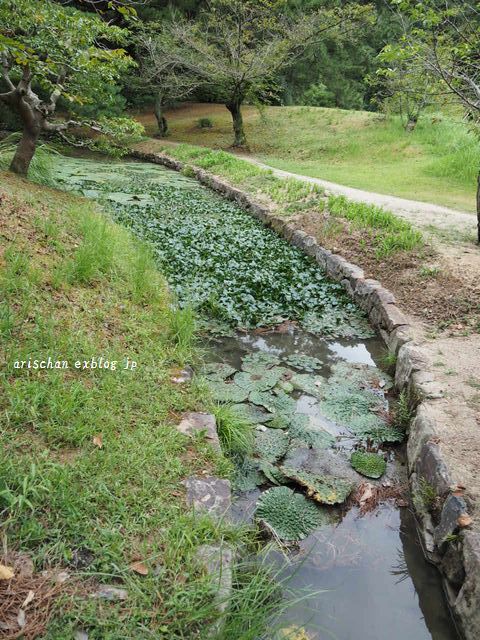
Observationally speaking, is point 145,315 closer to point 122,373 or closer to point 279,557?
point 122,373

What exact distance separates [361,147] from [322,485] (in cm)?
1605

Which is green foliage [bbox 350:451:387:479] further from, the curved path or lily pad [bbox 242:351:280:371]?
the curved path

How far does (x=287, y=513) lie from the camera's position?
282cm

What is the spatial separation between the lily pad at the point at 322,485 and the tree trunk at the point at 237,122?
17237mm

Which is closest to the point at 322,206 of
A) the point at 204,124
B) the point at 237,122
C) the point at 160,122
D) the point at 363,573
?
the point at 363,573

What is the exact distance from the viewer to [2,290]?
3383 mm

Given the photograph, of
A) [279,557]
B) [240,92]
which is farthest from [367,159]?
[279,557]

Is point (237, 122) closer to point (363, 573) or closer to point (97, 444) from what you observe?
point (97, 444)

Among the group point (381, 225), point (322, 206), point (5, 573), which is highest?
point (322, 206)

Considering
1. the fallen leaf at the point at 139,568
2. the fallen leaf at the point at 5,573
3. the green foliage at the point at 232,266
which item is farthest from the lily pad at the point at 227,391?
the fallen leaf at the point at 5,573

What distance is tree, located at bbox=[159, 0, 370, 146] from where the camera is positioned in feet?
53.3

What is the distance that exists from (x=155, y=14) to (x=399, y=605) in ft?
78.4

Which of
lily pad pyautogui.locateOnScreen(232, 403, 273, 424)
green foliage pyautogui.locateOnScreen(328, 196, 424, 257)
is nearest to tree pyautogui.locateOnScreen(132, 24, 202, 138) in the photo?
green foliage pyautogui.locateOnScreen(328, 196, 424, 257)

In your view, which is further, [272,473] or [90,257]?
[90,257]
